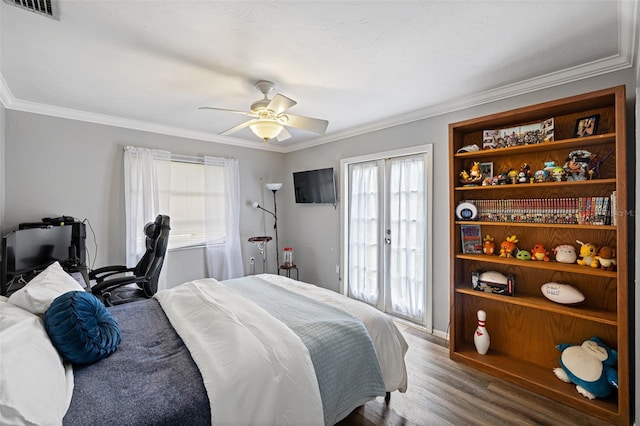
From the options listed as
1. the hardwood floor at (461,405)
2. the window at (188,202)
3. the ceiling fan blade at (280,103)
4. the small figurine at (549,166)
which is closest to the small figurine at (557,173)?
the small figurine at (549,166)

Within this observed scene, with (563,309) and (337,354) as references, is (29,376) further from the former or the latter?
(563,309)

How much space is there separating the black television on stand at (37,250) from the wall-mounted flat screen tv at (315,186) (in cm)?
274

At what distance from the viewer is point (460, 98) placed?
278cm

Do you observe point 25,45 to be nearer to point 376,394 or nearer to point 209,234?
point 209,234

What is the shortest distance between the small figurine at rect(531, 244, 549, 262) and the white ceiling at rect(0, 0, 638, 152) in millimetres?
1344

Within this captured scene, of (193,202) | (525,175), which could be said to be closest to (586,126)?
(525,175)

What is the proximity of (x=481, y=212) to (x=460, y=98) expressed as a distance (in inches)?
44.5

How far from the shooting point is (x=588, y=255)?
2.08 metres

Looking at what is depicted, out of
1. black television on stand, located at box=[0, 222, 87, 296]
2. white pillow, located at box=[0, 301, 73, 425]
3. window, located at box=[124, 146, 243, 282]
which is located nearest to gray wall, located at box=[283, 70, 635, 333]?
window, located at box=[124, 146, 243, 282]

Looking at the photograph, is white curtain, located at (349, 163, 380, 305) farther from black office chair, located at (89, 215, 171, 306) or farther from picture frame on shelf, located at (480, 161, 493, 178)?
black office chair, located at (89, 215, 171, 306)

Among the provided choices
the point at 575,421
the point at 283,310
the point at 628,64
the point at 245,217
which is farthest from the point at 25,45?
the point at 575,421

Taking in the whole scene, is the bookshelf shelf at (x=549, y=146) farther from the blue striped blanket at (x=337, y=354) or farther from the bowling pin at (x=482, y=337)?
the blue striped blanket at (x=337, y=354)

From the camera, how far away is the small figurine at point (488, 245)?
8.42 ft

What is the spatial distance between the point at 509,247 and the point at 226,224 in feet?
11.6
